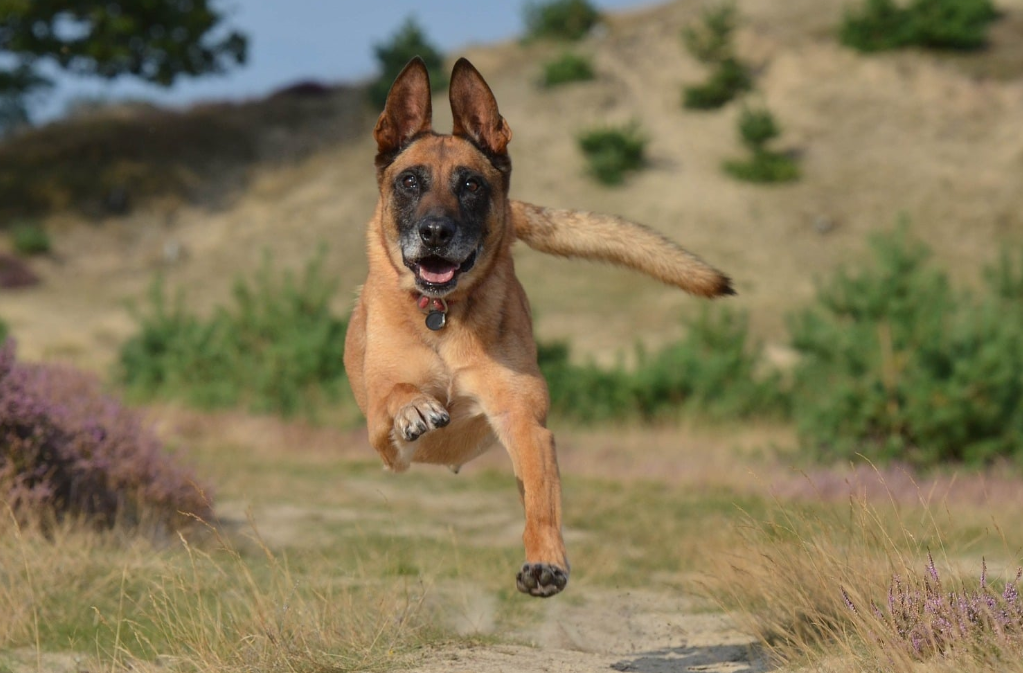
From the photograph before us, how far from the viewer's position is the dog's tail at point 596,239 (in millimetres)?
7160

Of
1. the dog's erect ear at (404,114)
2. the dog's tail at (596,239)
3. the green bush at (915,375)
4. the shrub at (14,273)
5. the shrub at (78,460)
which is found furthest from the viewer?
the shrub at (14,273)

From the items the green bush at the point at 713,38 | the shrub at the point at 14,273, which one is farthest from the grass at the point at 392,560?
the green bush at the point at 713,38

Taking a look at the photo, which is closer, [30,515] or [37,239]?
[30,515]

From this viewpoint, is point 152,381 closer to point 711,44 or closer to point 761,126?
point 761,126

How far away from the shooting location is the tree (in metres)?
36.0

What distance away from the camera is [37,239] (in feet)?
120

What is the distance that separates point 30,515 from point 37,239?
31.1m

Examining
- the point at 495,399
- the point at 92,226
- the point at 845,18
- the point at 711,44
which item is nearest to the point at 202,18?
the point at 92,226

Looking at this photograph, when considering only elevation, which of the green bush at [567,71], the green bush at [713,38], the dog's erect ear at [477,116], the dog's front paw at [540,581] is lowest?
the dog's front paw at [540,581]

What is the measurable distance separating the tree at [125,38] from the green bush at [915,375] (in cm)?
2570

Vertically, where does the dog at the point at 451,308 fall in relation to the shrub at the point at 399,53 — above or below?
below

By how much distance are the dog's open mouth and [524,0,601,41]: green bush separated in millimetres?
45236

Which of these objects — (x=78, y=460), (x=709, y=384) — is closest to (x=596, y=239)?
(x=78, y=460)

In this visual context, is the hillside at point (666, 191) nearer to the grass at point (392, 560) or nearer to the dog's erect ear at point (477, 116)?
Answer: the grass at point (392, 560)
